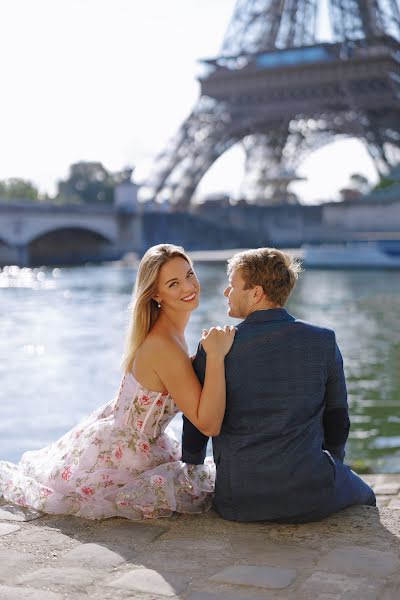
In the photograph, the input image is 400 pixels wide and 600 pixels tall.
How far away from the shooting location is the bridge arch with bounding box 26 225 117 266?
45688 millimetres

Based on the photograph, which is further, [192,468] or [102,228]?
[102,228]

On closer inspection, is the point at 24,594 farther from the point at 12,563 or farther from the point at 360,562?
the point at 360,562

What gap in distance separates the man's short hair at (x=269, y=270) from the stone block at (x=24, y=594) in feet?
3.99

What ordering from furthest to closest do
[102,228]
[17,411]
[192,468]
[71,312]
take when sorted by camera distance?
1. [102,228]
2. [71,312]
3. [17,411]
4. [192,468]

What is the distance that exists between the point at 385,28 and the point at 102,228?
19.4m

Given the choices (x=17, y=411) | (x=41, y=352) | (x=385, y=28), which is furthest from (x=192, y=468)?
(x=385, y=28)

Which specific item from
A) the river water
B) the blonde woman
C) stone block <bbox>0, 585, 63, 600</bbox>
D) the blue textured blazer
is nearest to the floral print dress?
the blonde woman

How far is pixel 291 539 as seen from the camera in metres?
3.21

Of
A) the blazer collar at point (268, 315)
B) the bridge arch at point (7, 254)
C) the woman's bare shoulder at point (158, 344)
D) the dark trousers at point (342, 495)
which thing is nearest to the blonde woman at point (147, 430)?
the woman's bare shoulder at point (158, 344)

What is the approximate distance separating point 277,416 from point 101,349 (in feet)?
36.8

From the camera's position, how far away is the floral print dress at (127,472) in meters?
3.54

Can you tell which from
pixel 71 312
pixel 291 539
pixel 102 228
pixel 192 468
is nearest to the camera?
pixel 291 539

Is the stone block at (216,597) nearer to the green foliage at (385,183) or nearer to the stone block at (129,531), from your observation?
the stone block at (129,531)

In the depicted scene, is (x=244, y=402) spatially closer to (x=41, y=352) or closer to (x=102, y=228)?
(x=41, y=352)
